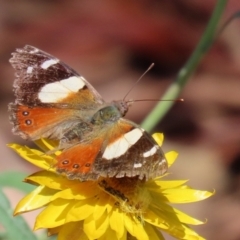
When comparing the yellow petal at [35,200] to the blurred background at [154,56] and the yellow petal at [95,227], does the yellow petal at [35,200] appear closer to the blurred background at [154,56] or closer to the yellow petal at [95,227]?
the yellow petal at [95,227]

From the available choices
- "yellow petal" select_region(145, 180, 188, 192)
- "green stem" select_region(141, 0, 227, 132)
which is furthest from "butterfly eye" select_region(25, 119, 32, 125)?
"green stem" select_region(141, 0, 227, 132)

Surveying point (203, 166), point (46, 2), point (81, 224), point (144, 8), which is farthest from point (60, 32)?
point (81, 224)

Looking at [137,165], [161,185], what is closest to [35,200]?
[137,165]

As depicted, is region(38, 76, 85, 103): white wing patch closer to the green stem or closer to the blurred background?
the green stem

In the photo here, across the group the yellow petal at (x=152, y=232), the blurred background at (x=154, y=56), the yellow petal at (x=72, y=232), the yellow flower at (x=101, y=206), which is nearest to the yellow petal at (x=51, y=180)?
the yellow flower at (x=101, y=206)

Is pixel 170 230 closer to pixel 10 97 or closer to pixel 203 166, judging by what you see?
pixel 203 166
